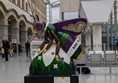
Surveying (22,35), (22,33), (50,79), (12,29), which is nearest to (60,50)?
(50,79)

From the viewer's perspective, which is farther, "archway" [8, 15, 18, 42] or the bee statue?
"archway" [8, 15, 18, 42]

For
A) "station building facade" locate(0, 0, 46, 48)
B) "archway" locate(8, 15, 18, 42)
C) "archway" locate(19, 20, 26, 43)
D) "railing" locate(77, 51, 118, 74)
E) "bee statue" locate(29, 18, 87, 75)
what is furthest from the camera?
"archway" locate(19, 20, 26, 43)

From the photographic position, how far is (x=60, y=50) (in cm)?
812

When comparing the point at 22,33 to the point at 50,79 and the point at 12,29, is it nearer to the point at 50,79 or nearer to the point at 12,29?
the point at 12,29

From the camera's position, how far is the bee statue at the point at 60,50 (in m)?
8.01

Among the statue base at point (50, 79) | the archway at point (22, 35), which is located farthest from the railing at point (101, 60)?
the archway at point (22, 35)

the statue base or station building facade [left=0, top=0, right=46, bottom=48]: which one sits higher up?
station building facade [left=0, top=0, right=46, bottom=48]

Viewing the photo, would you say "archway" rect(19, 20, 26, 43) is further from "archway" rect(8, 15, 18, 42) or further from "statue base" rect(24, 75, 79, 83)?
"statue base" rect(24, 75, 79, 83)

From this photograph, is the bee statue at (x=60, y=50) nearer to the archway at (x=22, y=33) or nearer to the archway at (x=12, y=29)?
the archway at (x=12, y=29)

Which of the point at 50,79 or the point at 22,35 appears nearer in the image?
the point at 50,79

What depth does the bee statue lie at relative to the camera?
801 centimetres

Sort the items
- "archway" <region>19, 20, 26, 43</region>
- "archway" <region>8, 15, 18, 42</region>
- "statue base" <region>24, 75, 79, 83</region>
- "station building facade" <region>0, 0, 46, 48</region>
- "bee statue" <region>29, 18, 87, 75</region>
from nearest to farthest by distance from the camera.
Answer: "statue base" <region>24, 75, 79, 83</region> → "bee statue" <region>29, 18, 87, 75</region> → "station building facade" <region>0, 0, 46, 48</region> → "archway" <region>8, 15, 18, 42</region> → "archway" <region>19, 20, 26, 43</region>

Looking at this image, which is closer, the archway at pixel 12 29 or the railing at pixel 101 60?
the railing at pixel 101 60

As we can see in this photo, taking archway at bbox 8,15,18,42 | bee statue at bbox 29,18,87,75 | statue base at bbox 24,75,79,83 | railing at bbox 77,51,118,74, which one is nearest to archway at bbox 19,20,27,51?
archway at bbox 8,15,18,42
